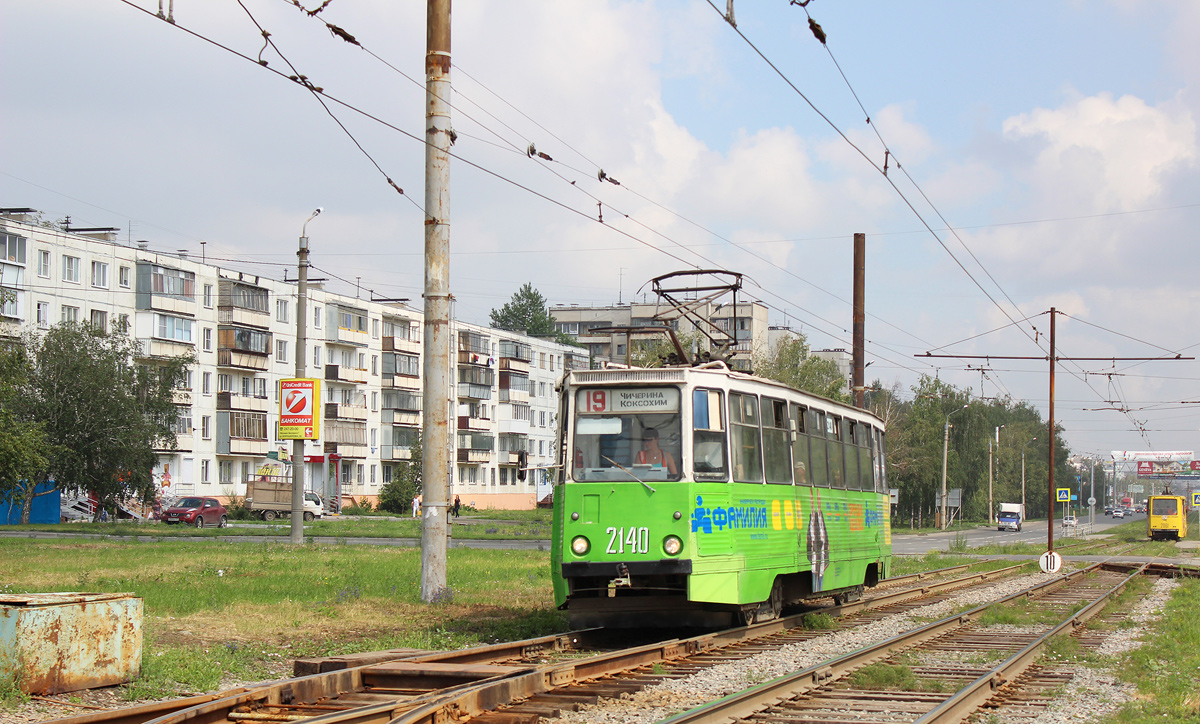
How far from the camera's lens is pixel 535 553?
29906 millimetres

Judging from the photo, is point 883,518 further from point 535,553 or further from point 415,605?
point 535,553

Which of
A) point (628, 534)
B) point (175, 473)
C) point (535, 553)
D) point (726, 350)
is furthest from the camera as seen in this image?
point (175, 473)

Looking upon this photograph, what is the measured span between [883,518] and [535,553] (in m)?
12.0

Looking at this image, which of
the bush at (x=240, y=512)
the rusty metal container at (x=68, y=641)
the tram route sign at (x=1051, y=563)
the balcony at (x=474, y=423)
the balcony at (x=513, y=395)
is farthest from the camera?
the balcony at (x=513, y=395)

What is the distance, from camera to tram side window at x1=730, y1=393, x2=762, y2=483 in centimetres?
1334

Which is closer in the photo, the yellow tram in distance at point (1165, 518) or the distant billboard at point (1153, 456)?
the yellow tram in distance at point (1165, 518)

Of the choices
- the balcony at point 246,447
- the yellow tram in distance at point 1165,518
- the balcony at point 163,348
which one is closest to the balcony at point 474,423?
the balcony at point 246,447

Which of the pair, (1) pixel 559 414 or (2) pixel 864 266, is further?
(2) pixel 864 266

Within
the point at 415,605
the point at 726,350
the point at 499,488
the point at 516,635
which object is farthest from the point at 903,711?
the point at 499,488

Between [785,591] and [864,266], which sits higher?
[864,266]

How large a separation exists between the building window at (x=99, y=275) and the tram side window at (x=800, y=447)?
54839mm

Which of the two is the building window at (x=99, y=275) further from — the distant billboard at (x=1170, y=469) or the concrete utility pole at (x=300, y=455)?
the distant billboard at (x=1170, y=469)

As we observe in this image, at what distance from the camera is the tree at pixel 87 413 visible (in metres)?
53.3

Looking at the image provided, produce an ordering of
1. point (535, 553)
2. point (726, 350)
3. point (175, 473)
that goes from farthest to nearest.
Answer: point (175, 473) → point (535, 553) → point (726, 350)
